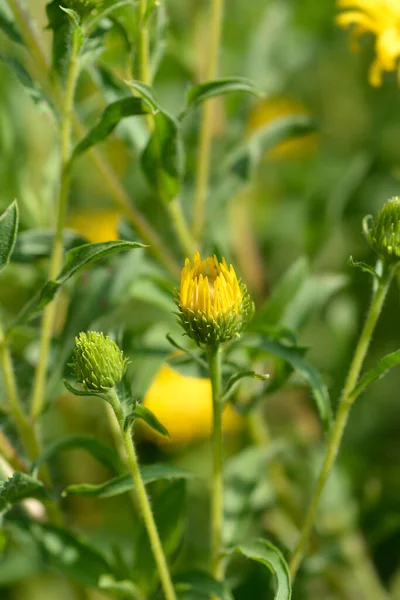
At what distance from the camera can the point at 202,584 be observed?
1.98ft

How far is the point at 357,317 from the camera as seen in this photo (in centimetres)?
108

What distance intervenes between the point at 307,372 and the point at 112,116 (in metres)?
0.25

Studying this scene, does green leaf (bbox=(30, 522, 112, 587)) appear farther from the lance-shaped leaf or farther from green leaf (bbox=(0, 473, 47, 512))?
the lance-shaped leaf

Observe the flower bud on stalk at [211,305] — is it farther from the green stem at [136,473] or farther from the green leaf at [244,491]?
the green leaf at [244,491]

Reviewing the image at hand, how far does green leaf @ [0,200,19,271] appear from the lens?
0.54m

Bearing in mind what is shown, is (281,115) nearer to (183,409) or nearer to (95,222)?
(95,222)

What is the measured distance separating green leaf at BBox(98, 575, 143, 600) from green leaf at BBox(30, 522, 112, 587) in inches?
0.7

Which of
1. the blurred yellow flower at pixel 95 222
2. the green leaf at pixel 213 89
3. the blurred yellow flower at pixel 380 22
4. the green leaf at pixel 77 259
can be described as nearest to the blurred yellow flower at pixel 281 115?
the blurred yellow flower at pixel 95 222

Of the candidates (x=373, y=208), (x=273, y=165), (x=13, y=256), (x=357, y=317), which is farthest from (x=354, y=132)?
(x=13, y=256)

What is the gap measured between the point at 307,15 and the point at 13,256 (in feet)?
2.02

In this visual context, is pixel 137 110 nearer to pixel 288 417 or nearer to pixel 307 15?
pixel 307 15

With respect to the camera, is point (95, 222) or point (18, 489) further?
point (95, 222)

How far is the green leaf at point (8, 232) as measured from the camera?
541 millimetres

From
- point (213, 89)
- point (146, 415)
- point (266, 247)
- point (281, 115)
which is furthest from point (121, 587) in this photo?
point (281, 115)
